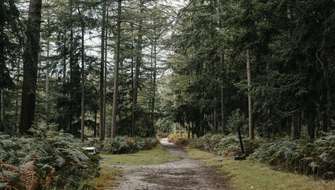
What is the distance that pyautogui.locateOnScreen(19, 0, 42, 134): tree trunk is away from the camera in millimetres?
12445

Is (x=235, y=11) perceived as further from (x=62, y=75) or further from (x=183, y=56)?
(x=62, y=75)

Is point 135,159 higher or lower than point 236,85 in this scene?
lower

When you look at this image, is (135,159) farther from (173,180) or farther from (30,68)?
(30,68)

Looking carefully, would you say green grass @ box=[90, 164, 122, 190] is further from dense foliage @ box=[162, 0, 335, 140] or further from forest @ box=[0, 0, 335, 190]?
dense foliage @ box=[162, 0, 335, 140]

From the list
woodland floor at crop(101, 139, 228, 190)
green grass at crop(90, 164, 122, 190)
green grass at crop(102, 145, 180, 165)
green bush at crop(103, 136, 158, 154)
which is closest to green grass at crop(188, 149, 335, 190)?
woodland floor at crop(101, 139, 228, 190)

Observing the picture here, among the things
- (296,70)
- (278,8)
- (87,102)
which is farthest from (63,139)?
(87,102)

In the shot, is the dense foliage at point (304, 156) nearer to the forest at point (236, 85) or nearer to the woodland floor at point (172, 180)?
the forest at point (236, 85)

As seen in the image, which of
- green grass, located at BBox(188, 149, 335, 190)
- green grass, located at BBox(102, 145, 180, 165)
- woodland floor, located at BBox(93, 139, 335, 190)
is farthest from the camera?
green grass, located at BBox(102, 145, 180, 165)

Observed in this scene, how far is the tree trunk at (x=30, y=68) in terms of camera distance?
1245 centimetres

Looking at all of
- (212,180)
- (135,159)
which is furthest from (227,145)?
(212,180)

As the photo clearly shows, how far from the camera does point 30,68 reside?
41.9ft

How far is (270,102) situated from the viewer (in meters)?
15.7

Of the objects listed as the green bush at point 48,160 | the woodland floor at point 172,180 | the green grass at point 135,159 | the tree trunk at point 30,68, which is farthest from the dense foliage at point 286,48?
the green bush at point 48,160

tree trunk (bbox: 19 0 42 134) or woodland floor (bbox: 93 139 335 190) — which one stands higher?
tree trunk (bbox: 19 0 42 134)
